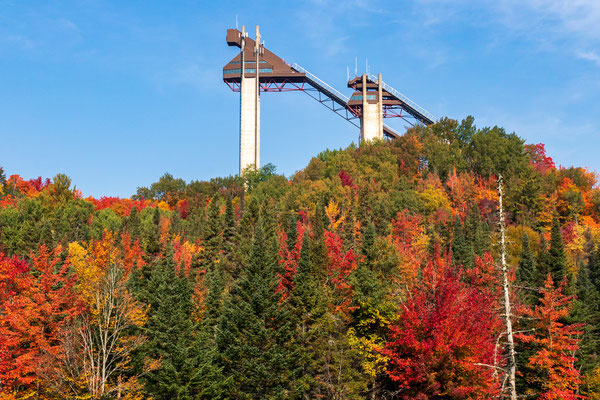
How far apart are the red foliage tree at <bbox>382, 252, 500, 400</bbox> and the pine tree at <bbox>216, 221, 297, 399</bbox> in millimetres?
7266

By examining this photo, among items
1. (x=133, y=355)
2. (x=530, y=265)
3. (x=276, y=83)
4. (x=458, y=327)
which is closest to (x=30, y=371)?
(x=133, y=355)

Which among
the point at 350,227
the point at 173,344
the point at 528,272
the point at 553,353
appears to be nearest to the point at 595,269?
the point at 528,272

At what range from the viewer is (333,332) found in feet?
133

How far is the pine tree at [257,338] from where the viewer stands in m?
37.2

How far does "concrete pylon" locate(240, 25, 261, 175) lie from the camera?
347 ft

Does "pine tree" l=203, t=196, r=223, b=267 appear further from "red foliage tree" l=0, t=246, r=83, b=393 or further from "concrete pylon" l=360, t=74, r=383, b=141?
"concrete pylon" l=360, t=74, r=383, b=141

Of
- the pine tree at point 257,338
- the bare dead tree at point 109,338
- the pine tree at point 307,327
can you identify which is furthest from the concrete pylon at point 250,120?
the bare dead tree at point 109,338

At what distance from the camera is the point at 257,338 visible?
125ft

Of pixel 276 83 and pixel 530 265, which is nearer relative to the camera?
pixel 530 265

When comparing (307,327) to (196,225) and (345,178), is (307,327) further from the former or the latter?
(196,225)

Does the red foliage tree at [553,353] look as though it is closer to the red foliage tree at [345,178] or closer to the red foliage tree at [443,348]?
the red foliage tree at [443,348]

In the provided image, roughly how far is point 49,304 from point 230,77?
76.7 meters

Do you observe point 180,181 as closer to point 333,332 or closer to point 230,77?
point 230,77

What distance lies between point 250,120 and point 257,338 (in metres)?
72.2
